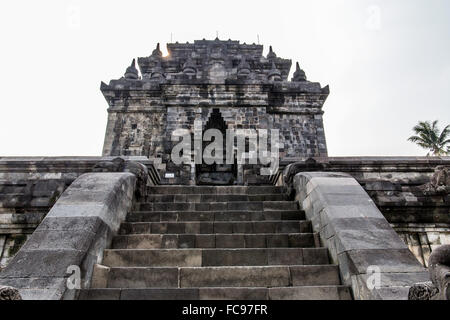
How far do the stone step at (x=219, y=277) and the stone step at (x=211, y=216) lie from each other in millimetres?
1512

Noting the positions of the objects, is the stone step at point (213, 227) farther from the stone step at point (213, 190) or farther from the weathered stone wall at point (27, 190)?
the weathered stone wall at point (27, 190)

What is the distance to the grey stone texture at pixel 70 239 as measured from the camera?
3.19 m

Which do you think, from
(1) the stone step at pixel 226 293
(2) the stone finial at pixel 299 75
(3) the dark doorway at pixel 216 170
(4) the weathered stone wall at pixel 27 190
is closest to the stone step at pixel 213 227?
(1) the stone step at pixel 226 293

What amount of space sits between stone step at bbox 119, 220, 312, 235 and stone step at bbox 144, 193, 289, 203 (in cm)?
129

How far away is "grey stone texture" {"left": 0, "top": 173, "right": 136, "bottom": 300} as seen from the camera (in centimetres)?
319

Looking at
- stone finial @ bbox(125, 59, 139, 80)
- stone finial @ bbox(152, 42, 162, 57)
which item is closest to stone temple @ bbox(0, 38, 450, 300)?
stone finial @ bbox(125, 59, 139, 80)

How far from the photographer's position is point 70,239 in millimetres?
3744

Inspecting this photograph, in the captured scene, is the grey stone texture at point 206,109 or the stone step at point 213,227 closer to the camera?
the stone step at point 213,227

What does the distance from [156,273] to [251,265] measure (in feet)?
4.12

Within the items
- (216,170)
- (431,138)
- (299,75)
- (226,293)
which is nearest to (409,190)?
(226,293)

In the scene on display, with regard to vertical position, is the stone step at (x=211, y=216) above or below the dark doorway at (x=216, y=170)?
below

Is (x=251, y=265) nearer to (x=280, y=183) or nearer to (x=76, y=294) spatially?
(x=76, y=294)

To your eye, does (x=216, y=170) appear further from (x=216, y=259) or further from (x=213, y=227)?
(x=216, y=259)
